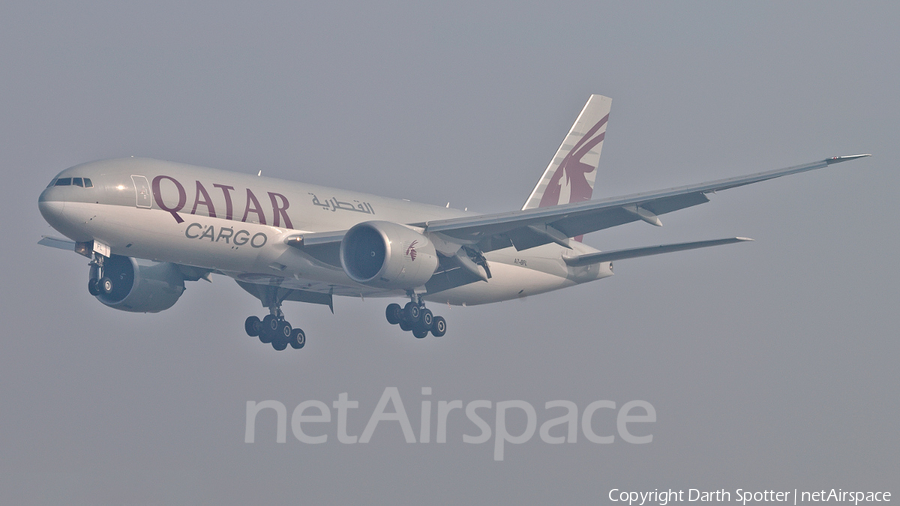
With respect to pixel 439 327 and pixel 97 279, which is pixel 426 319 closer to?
pixel 439 327

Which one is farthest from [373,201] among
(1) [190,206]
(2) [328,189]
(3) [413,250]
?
(1) [190,206]

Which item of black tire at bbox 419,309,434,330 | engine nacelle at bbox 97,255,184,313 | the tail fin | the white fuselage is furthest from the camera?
the tail fin

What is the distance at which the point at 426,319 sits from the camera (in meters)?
39.6

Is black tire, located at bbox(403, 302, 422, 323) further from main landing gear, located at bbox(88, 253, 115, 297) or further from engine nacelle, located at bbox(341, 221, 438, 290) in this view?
main landing gear, located at bbox(88, 253, 115, 297)

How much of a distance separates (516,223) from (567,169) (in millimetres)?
11891

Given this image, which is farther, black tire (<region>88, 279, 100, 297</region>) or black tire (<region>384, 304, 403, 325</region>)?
black tire (<region>384, 304, 403, 325</region>)

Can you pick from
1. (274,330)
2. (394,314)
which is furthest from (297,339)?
(394,314)

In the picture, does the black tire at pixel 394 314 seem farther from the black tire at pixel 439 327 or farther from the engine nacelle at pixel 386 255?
the engine nacelle at pixel 386 255

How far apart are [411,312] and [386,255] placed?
4.64 m

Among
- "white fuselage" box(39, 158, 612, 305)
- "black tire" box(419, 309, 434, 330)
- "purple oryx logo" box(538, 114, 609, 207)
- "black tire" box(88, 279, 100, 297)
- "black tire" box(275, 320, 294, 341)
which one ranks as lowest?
"black tire" box(88, 279, 100, 297)

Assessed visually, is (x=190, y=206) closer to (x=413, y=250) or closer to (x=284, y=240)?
(x=284, y=240)

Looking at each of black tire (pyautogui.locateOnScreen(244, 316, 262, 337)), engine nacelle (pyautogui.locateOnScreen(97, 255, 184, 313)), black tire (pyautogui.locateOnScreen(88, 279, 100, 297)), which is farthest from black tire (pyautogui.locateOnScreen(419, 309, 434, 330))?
black tire (pyautogui.locateOnScreen(88, 279, 100, 297))

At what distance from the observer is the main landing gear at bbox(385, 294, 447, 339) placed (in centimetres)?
3931

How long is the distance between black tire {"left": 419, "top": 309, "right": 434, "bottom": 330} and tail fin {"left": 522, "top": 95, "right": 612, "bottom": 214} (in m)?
7.96
